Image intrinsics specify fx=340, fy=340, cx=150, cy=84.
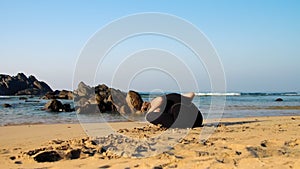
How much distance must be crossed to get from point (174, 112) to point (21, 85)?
59114mm

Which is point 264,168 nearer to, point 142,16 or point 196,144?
point 196,144

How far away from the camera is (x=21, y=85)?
6334cm

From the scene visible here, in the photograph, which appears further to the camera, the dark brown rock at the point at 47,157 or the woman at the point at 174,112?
the woman at the point at 174,112

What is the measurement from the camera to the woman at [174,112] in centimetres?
954

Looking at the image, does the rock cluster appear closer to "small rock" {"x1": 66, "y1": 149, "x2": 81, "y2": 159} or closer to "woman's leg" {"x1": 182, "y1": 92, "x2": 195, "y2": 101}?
"woman's leg" {"x1": 182, "y1": 92, "x2": 195, "y2": 101}

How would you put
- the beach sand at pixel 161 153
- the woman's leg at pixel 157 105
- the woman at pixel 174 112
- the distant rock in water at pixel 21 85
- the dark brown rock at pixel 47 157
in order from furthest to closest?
the distant rock in water at pixel 21 85 < the woman's leg at pixel 157 105 < the woman at pixel 174 112 < the dark brown rock at pixel 47 157 < the beach sand at pixel 161 153

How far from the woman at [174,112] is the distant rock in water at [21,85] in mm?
54828

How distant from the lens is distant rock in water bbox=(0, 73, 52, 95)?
6035 centimetres

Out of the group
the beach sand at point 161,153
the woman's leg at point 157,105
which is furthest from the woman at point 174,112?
the beach sand at point 161,153

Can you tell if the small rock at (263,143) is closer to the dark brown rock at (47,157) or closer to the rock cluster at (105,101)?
the dark brown rock at (47,157)

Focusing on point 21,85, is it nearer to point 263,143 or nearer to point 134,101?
point 134,101

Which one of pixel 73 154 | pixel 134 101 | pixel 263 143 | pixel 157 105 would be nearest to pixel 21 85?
pixel 134 101

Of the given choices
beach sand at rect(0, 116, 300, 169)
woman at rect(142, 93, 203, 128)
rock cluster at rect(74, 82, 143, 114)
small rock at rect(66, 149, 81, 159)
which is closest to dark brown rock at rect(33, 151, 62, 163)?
beach sand at rect(0, 116, 300, 169)

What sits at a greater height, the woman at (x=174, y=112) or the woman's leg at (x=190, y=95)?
the woman's leg at (x=190, y=95)
